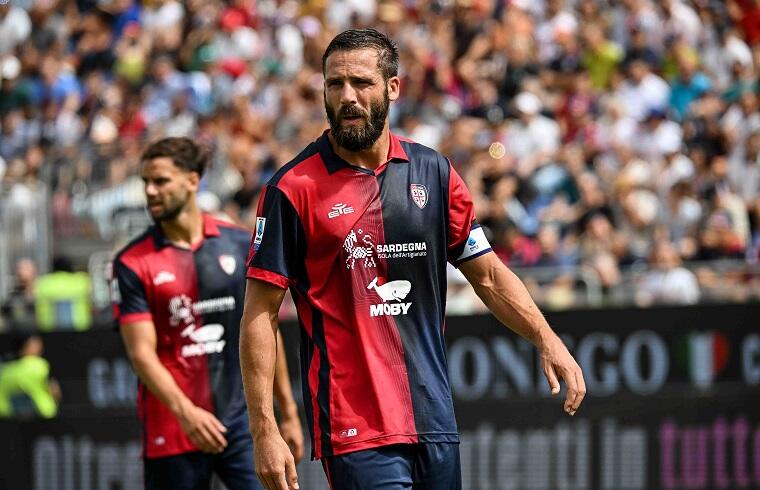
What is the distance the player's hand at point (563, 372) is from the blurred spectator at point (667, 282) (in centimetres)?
709

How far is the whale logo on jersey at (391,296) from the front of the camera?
5.53m

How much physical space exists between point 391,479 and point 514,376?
680 cm

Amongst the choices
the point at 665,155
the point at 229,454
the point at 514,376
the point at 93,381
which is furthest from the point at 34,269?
the point at 229,454

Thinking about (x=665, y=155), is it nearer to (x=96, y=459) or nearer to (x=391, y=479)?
(x=96, y=459)

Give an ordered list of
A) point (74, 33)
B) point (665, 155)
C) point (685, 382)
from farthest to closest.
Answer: point (74, 33) < point (665, 155) < point (685, 382)

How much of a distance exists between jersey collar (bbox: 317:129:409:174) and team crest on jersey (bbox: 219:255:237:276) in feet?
7.97

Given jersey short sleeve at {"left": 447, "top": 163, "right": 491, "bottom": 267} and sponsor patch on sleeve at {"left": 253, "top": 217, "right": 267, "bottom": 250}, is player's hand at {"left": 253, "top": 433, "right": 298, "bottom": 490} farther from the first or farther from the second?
jersey short sleeve at {"left": 447, "top": 163, "right": 491, "bottom": 267}

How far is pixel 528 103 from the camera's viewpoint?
16266mm

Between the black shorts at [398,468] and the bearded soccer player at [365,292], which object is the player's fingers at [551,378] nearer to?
the bearded soccer player at [365,292]

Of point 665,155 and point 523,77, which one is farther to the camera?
point 523,77

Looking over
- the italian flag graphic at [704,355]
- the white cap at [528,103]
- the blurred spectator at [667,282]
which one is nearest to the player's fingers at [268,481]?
the italian flag graphic at [704,355]

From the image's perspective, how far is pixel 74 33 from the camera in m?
22.0

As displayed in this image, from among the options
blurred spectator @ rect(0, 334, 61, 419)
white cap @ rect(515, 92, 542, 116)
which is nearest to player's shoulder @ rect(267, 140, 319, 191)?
blurred spectator @ rect(0, 334, 61, 419)

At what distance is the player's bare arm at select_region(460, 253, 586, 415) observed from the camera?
18.2 feet
